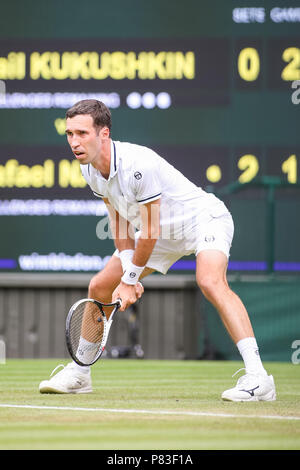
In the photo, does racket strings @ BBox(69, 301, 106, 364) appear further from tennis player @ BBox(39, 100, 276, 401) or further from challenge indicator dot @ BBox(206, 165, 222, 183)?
challenge indicator dot @ BBox(206, 165, 222, 183)

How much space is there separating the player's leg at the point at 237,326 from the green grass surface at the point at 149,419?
0.29 ft

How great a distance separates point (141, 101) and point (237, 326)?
537 centimetres

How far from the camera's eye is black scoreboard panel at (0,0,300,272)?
10.7 metres

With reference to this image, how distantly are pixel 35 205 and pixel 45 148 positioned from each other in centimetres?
56

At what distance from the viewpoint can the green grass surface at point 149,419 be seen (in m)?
4.20

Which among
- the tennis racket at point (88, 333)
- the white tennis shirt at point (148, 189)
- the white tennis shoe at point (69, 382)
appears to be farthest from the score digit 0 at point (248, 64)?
the white tennis shoe at point (69, 382)

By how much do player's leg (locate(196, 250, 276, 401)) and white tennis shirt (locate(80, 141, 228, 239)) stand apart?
29 cm

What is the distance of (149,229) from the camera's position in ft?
19.4

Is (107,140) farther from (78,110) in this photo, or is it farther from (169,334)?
(169,334)

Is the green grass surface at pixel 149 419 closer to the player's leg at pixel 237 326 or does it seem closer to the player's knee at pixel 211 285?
the player's leg at pixel 237 326

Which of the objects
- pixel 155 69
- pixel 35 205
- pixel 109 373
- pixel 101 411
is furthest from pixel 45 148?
pixel 101 411

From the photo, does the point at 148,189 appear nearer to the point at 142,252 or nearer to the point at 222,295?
the point at 142,252

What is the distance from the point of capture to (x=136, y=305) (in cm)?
1137

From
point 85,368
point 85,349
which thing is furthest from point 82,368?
point 85,349
